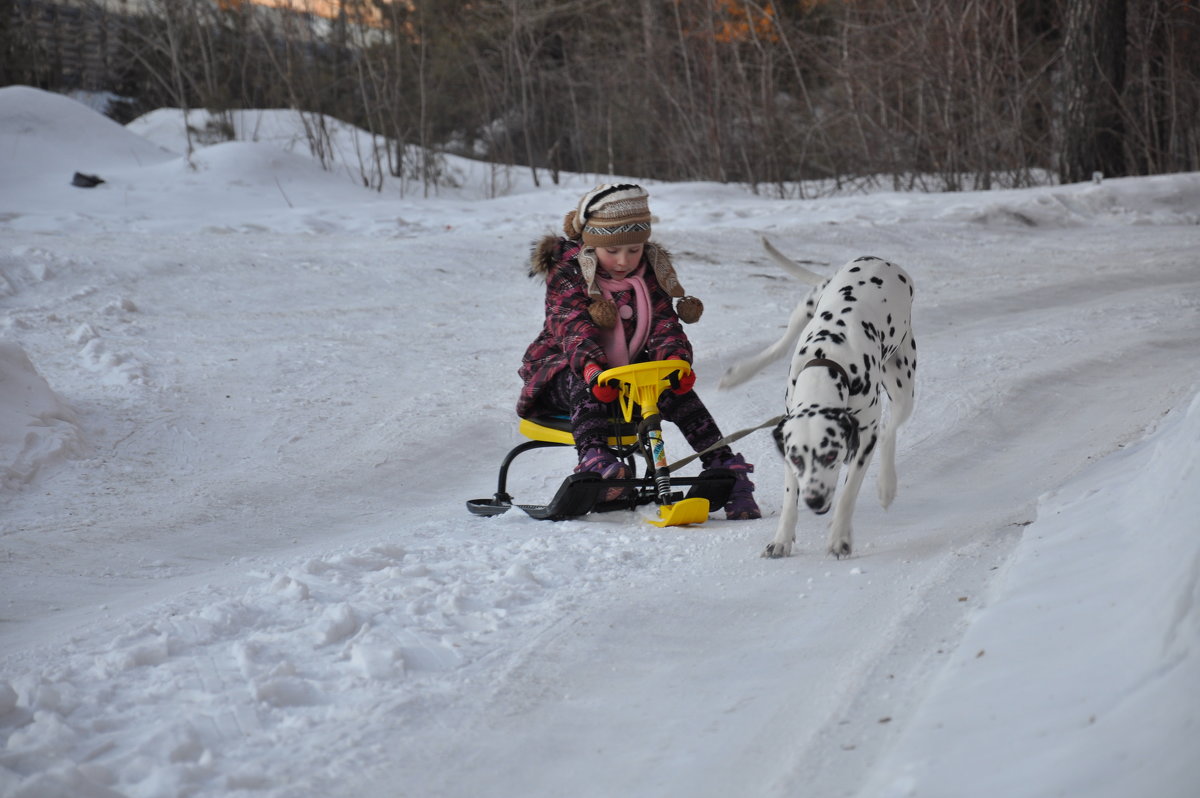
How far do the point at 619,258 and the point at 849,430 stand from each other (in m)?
1.43

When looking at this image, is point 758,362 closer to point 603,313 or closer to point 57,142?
point 603,313

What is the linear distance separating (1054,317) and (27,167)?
462 inches

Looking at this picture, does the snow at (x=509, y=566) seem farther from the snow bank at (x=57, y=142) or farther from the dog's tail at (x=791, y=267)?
the snow bank at (x=57, y=142)

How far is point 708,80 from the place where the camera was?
54.1ft

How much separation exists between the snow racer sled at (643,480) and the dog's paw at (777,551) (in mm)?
516

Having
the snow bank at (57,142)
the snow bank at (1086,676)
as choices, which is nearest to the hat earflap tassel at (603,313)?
the snow bank at (1086,676)

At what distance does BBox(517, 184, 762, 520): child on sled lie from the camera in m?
4.62

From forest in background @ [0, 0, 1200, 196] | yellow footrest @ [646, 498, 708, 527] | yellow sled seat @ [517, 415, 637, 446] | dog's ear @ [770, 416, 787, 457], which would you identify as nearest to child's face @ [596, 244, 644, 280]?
yellow sled seat @ [517, 415, 637, 446]

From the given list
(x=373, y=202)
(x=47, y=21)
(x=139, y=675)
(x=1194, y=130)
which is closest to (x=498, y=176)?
(x=373, y=202)

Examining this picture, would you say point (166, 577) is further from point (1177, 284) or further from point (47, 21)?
point (47, 21)

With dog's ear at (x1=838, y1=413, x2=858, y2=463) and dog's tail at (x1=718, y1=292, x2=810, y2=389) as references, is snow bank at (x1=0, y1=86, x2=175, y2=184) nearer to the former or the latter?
dog's tail at (x1=718, y1=292, x2=810, y2=389)

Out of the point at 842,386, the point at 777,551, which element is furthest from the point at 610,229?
the point at 777,551

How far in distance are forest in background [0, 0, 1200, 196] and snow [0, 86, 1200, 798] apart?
20.9 feet

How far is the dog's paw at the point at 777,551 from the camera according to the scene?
389 cm
